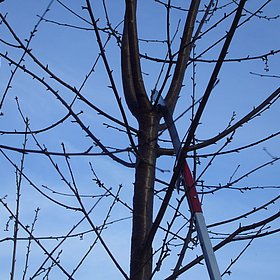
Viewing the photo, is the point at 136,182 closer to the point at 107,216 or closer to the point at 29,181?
the point at 29,181

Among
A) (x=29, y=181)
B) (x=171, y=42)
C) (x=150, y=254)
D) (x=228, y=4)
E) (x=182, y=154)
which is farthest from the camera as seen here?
(x=228, y=4)

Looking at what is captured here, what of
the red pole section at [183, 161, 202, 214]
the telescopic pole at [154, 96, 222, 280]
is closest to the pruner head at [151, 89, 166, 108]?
the telescopic pole at [154, 96, 222, 280]

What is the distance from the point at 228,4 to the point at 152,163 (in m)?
0.92

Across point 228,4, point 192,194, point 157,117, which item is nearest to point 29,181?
point 157,117

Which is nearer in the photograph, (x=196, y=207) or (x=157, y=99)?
(x=196, y=207)

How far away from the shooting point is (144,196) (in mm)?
1609

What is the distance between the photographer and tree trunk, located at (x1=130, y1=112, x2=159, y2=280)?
1521 mm

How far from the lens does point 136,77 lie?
170 centimetres

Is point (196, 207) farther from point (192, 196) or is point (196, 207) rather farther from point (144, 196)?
point (144, 196)

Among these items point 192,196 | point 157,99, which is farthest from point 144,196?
point 157,99

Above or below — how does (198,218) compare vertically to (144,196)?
below

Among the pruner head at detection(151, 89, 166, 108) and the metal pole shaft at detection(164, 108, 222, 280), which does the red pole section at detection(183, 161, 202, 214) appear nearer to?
the metal pole shaft at detection(164, 108, 222, 280)

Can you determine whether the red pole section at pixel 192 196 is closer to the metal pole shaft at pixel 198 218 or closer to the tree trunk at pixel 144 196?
the metal pole shaft at pixel 198 218

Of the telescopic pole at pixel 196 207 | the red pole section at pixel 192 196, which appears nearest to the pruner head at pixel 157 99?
the telescopic pole at pixel 196 207
